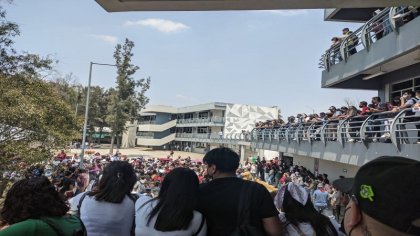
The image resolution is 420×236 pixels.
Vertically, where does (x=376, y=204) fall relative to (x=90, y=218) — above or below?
above

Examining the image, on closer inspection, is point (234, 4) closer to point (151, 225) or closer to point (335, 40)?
point (151, 225)

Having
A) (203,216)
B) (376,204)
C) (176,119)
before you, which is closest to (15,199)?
(203,216)

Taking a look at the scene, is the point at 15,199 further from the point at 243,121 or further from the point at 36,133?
the point at 243,121

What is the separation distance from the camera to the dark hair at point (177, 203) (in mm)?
2498

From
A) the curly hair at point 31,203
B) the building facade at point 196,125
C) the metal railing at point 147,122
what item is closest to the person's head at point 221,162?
the curly hair at point 31,203

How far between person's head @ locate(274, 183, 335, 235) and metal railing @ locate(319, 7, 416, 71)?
8.13 m

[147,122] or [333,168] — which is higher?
[147,122]

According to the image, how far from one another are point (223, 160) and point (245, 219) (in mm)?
492

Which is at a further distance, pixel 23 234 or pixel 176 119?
pixel 176 119

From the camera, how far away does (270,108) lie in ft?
181

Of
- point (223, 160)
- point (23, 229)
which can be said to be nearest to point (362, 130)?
point (223, 160)

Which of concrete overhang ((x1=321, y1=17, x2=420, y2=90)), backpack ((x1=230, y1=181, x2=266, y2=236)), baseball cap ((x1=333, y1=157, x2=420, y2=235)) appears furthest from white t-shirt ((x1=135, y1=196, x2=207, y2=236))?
concrete overhang ((x1=321, y1=17, x2=420, y2=90))

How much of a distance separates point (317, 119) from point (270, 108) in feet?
132

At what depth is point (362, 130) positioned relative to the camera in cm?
1025
